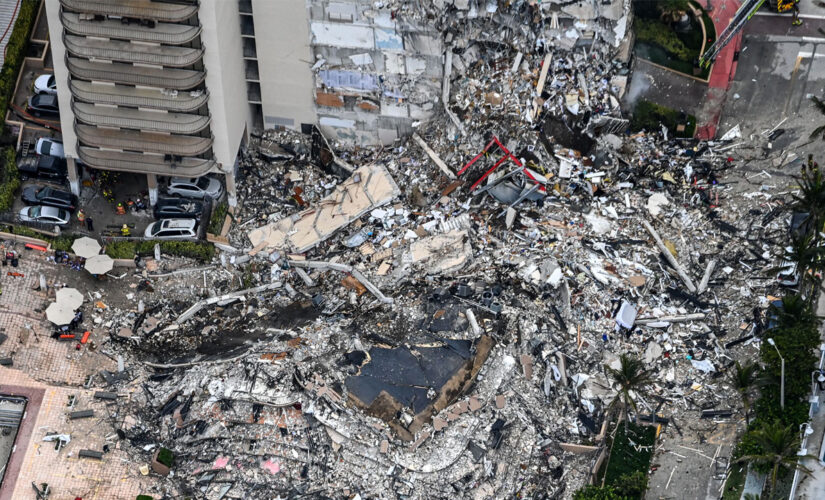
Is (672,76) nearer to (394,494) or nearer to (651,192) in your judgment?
(651,192)

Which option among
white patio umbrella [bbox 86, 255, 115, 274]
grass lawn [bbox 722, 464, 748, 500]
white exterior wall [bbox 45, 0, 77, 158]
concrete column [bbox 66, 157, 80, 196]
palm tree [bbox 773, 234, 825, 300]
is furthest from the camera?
concrete column [bbox 66, 157, 80, 196]

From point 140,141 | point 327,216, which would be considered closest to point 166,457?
point 327,216

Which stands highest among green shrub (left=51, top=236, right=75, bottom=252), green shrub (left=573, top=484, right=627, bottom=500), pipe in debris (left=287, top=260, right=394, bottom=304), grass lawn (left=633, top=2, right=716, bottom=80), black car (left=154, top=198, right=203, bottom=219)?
grass lawn (left=633, top=2, right=716, bottom=80)

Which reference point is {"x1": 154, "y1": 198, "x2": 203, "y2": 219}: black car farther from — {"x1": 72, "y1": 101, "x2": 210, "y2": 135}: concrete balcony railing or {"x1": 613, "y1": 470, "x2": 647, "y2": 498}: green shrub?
{"x1": 613, "y1": 470, "x2": 647, "y2": 498}: green shrub

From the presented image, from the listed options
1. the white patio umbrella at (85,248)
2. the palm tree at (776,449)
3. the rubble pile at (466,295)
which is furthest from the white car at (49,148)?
the palm tree at (776,449)

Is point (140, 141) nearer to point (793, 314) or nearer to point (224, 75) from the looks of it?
point (224, 75)

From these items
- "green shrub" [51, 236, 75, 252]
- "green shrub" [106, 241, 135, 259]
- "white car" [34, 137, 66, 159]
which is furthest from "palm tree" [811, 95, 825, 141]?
"white car" [34, 137, 66, 159]
